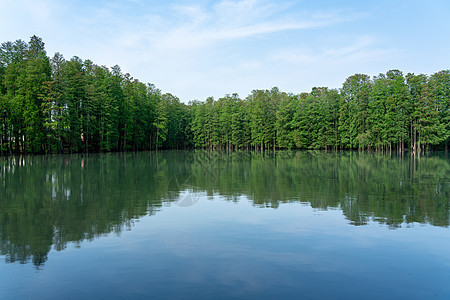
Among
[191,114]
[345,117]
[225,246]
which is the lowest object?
[225,246]

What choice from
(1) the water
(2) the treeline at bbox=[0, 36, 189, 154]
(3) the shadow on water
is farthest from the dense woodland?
(1) the water

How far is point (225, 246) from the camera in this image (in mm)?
7051

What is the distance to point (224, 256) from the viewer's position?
6422 millimetres

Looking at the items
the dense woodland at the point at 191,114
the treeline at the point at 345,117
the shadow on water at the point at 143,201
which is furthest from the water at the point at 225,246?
the treeline at the point at 345,117

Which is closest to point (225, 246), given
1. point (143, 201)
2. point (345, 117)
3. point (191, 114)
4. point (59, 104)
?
point (143, 201)

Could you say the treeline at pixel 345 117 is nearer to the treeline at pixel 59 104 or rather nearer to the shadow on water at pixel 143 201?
the treeline at pixel 59 104

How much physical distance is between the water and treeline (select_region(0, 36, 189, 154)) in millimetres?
39660

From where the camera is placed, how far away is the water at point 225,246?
5098 mm

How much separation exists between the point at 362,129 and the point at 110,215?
220 feet

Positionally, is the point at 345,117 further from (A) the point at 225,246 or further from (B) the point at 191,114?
(A) the point at 225,246

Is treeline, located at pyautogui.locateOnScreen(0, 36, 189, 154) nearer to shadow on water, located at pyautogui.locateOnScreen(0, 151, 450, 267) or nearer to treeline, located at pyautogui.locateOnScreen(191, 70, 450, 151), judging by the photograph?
treeline, located at pyautogui.locateOnScreen(191, 70, 450, 151)

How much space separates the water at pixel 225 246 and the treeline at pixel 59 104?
39660mm

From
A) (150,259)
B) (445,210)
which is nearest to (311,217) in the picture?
(445,210)

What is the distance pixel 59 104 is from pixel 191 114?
56.9 metres
